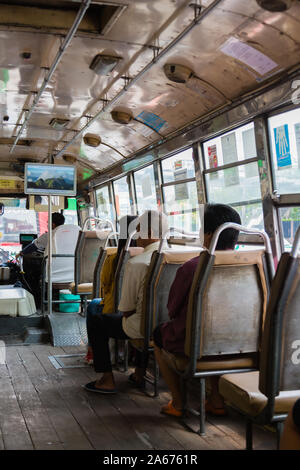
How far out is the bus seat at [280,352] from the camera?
82.0 inches

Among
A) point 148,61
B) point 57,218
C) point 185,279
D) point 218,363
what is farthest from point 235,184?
point 218,363

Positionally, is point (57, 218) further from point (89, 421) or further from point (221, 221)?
point (221, 221)

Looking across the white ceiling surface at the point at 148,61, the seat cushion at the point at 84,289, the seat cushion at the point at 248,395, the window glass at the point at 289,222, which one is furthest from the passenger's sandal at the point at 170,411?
the white ceiling surface at the point at 148,61

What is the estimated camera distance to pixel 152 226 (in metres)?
3.87

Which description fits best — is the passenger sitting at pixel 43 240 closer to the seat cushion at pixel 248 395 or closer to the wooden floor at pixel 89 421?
the wooden floor at pixel 89 421

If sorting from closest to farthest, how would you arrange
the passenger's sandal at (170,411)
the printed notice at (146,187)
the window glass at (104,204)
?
the passenger's sandal at (170,411) → the printed notice at (146,187) → the window glass at (104,204)

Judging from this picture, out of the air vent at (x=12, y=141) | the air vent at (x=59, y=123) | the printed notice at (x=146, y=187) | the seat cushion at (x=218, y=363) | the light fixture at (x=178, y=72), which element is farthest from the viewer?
the air vent at (x=12, y=141)

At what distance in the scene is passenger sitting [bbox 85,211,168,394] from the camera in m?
3.59

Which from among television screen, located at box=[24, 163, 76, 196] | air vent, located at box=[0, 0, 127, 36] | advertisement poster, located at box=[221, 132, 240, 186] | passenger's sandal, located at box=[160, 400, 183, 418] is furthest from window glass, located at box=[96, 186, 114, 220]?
passenger's sandal, located at box=[160, 400, 183, 418]

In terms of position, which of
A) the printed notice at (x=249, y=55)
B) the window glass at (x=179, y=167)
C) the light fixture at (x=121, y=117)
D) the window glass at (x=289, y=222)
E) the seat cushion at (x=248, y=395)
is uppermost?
the light fixture at (x=121, y=117)

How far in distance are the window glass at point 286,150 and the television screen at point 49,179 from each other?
8.19 feet

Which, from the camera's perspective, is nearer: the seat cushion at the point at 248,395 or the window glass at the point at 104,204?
the seat cushion at the point at 248,395

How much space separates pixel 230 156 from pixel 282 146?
3.52 feet
